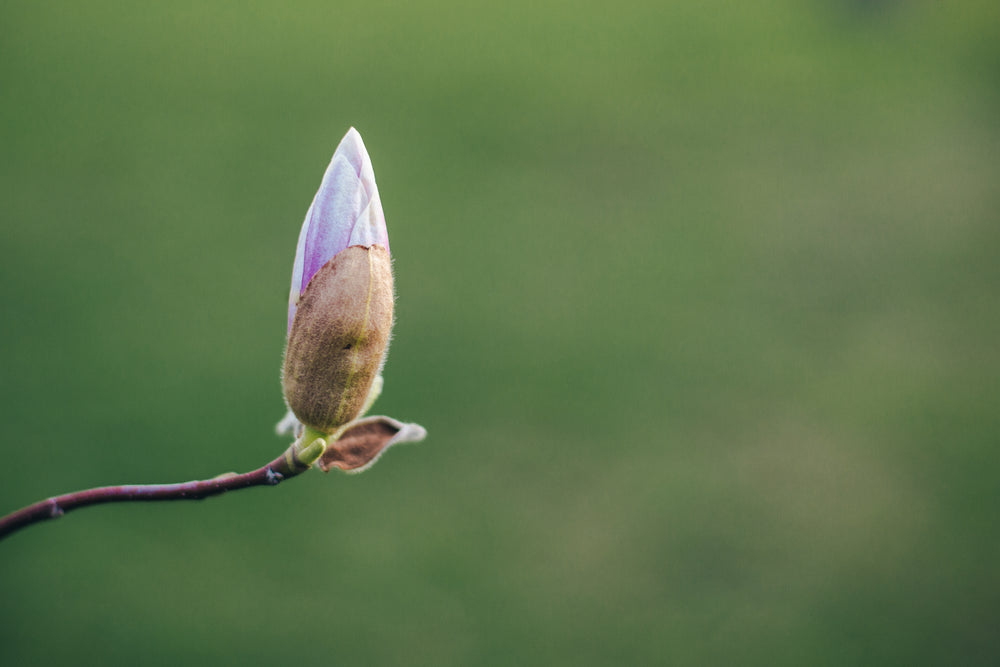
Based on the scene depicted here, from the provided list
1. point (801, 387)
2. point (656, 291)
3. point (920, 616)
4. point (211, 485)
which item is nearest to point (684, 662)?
point (920, 616)

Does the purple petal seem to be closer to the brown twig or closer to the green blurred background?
the brown twig

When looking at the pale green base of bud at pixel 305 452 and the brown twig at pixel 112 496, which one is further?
the pale green base of bud at pixel 305 452

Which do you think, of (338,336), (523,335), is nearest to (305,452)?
(338,336)

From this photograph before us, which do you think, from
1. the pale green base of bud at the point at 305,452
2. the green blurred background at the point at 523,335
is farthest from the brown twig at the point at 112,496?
the green blurred background at the point at 523,335

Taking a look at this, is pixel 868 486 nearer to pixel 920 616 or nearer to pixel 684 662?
pixel 920 616

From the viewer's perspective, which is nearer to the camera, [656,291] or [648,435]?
[648,435]

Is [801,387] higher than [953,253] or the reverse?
the reverse

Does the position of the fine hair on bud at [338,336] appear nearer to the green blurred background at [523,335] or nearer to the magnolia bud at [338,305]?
the magnolia bud at [338,305]
